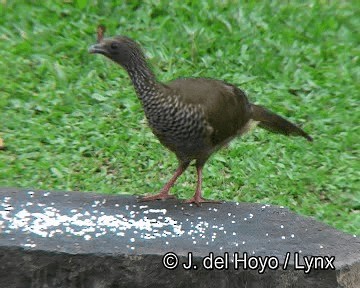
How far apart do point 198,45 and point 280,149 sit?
1.84 m

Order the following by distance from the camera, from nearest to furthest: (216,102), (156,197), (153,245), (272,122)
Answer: (153,245) < (216,102) < (156,197) < (272,122)

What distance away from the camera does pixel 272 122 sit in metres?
6.44

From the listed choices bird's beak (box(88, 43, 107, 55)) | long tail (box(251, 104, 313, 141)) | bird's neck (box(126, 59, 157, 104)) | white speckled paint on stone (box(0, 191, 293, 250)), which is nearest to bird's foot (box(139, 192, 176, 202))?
white speckled paint on stone (box(0, 191, 293, 250))

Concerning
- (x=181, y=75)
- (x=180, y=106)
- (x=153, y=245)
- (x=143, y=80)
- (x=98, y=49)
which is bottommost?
(x=153, y=245)

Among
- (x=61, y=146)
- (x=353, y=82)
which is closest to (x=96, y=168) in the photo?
(x=61, y=146)

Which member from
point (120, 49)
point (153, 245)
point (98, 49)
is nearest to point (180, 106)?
point (120, 49)

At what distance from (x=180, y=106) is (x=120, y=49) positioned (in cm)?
52

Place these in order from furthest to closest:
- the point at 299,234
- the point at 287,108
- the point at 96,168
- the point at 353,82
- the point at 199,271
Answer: the point at 353,82, the point at 287,108, the point at 96,168, the point at 299,234, the point at 199,271

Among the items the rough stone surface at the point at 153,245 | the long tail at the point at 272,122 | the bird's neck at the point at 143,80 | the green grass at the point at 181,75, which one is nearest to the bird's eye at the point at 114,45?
the bird's neck at the point at 143,80

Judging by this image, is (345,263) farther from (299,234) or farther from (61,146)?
(61,146)

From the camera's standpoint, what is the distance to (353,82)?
900cm

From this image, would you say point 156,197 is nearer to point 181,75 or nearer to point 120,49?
point 120,49

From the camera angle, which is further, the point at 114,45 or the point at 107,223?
the point at 114,45

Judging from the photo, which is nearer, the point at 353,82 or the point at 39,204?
the point at 39,204
